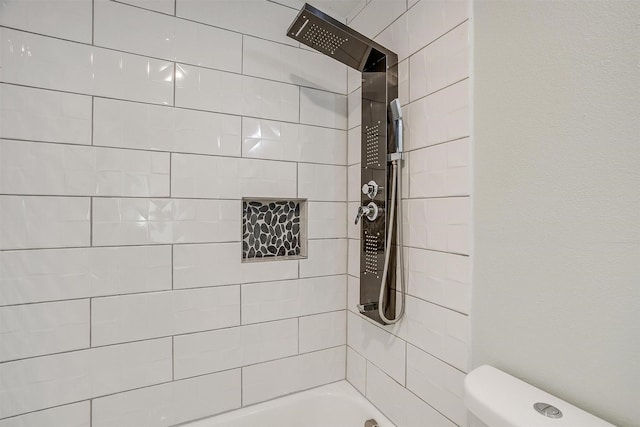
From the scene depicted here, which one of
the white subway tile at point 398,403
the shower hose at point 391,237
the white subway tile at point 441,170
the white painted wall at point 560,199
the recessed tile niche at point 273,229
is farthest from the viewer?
the recessed tile niche at point 273,229

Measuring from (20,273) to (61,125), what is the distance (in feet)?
1.79

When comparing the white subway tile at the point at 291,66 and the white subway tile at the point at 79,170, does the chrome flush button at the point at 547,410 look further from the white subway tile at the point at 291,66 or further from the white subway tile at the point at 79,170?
the white subway tile at the point at 291,66

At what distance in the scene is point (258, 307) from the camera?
147cm

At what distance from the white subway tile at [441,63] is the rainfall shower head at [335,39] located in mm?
149

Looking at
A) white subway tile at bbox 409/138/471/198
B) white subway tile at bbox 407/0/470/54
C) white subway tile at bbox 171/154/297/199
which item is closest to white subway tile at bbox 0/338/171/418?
white subway tile at bbox 171/154/297/199

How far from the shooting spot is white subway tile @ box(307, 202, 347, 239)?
159cm

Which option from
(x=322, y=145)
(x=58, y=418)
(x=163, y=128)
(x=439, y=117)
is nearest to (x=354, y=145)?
(x=322, y=145)

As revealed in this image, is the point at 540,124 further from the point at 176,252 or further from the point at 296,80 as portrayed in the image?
the point at 176,252

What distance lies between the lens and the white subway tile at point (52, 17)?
42.4 inches

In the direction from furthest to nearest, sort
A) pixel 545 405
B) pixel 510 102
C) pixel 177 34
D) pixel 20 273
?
pixel 177 34
pixel 20 273
pixel 510 102
pixel 545 405

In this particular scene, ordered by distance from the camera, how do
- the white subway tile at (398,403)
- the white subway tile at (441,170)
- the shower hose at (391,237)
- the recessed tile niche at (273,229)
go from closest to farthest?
1. the white subway tile at (441,170)
2. the white subway tile at (398,403)
3. the shower hose at (391,237)
4. the recessed tile niche at (273,229)

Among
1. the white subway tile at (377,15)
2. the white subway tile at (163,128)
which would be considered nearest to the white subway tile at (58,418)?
the white subway tile at (163,128)

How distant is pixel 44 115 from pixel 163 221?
1.78 feet

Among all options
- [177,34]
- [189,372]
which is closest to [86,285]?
[189,372]
